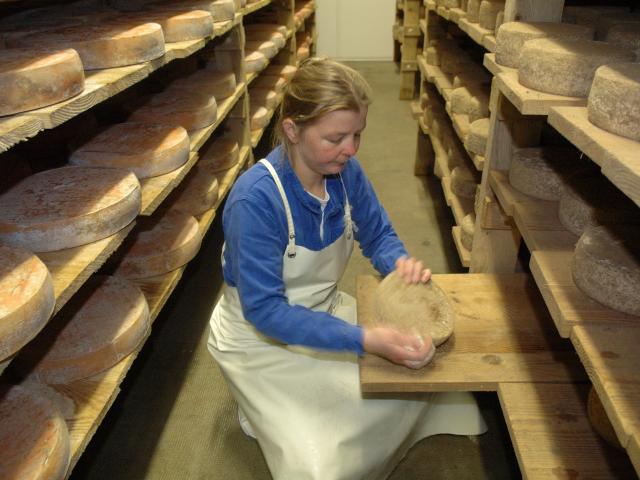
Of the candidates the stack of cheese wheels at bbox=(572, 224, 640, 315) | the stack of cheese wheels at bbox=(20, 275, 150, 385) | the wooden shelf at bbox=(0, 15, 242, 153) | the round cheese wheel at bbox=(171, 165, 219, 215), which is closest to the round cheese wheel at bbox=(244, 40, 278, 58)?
the round cheese wheel at bbox=(171, 165, 219, 215)

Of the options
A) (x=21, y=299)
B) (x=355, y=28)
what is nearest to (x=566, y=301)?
(x=21, y=299)

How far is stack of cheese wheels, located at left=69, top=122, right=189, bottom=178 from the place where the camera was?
6.59 feet

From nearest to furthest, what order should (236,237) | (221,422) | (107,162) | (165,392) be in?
(236,237), (107,162), (221,422), (165,392)

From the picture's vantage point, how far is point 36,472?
1217mm

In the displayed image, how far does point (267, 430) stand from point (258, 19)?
196 inches

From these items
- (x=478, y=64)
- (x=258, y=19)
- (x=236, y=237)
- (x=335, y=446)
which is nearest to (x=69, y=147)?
(x=236, y=237)

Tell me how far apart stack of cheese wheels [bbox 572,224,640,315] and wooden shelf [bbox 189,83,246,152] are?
1.65m

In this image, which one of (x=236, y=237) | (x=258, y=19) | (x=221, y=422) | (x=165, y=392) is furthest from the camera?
(x=258, y=19)

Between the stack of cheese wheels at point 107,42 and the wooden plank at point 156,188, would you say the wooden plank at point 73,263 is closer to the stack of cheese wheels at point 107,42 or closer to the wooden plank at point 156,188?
the wooden plank at point 156,188

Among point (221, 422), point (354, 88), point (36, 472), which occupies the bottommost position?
point (221, 422)

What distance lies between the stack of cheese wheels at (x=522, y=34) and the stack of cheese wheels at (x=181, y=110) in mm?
1394

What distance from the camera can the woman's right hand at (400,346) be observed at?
1.43 metres

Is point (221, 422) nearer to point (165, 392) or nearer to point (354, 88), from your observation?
point (165, 392)

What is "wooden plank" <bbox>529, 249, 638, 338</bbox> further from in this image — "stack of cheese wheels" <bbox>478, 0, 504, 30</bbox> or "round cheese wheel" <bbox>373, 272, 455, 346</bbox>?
"stack of cheese wheels" <bbox>478, 0, 504, 30</bbox>
